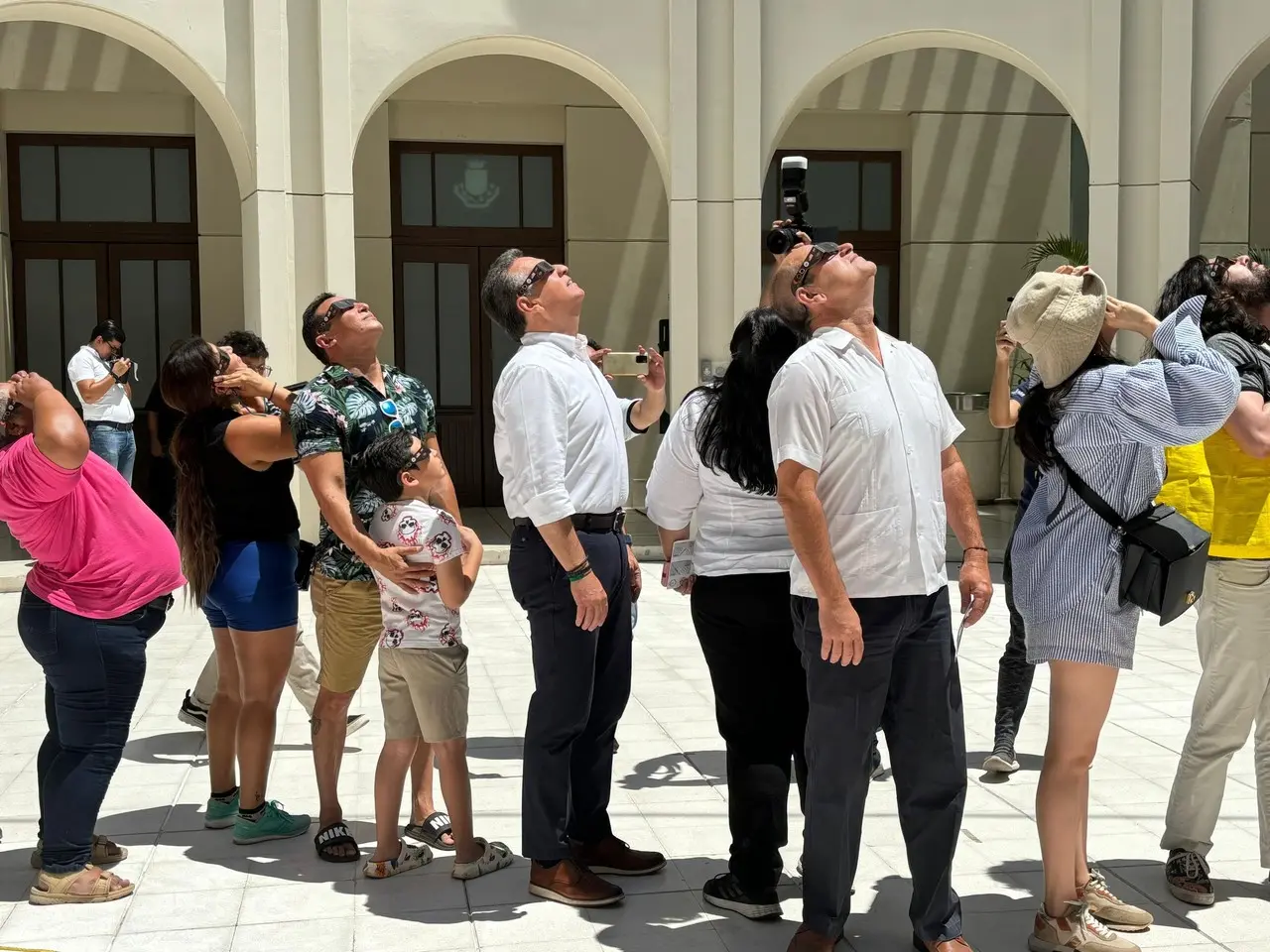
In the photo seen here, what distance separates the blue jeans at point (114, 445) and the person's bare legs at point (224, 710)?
6.71 meters

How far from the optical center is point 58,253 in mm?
13844

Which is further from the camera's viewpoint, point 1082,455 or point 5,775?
point 5,775

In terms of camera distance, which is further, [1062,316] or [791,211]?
[791,211]

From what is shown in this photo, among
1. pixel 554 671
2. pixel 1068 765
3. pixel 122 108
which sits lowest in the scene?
pixel 1068 765

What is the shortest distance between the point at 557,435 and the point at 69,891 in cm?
189

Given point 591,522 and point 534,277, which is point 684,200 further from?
point 591,522

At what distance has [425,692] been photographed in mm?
4066

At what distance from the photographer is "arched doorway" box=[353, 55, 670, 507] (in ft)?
46.2

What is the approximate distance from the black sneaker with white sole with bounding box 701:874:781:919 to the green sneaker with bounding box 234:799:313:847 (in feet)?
4.80

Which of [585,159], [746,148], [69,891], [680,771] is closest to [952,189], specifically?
[585,159]

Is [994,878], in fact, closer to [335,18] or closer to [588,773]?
[588,773]

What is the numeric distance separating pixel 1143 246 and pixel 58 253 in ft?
→ 32.7

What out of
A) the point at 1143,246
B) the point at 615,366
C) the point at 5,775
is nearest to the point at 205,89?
the point at 615,366

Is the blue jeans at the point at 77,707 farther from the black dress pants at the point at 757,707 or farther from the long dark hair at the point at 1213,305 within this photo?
the long dark hair at the point at 1213,305
